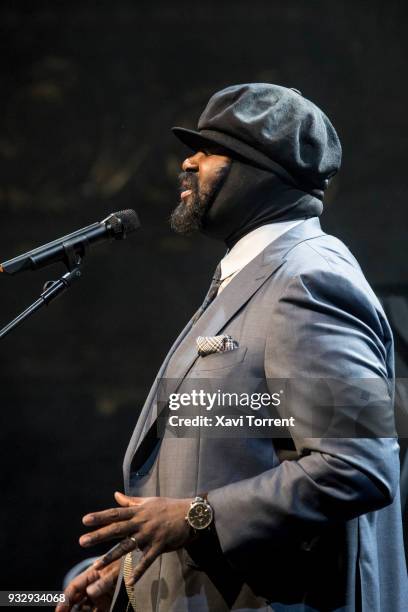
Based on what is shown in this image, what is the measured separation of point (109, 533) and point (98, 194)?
1.89m

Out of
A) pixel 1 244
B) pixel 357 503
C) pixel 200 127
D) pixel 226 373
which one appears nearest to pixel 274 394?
pixel 226 373

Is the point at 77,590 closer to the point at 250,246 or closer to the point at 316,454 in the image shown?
the point at 316,454

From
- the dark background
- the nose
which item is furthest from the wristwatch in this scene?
the dark background

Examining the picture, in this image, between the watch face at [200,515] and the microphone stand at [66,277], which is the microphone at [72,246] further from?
the watch face at [200,515]

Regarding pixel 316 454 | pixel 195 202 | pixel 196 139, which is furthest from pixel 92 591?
pixel 196 139

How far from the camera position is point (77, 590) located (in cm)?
162

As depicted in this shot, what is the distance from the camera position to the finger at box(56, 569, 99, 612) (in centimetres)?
161

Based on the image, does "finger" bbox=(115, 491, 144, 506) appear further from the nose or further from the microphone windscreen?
the nose

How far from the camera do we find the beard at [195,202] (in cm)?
183

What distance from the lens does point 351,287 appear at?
1.49 meters

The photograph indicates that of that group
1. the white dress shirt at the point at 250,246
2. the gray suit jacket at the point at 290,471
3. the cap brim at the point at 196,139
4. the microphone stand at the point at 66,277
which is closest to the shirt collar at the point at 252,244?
the white dress shirt at the point at 250,246

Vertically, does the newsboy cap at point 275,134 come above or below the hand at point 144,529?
above

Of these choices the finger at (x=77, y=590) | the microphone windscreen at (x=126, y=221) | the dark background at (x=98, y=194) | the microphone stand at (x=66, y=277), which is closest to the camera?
the finger at (x=77, y=590)

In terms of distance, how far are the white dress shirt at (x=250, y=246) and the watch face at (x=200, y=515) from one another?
549mm
